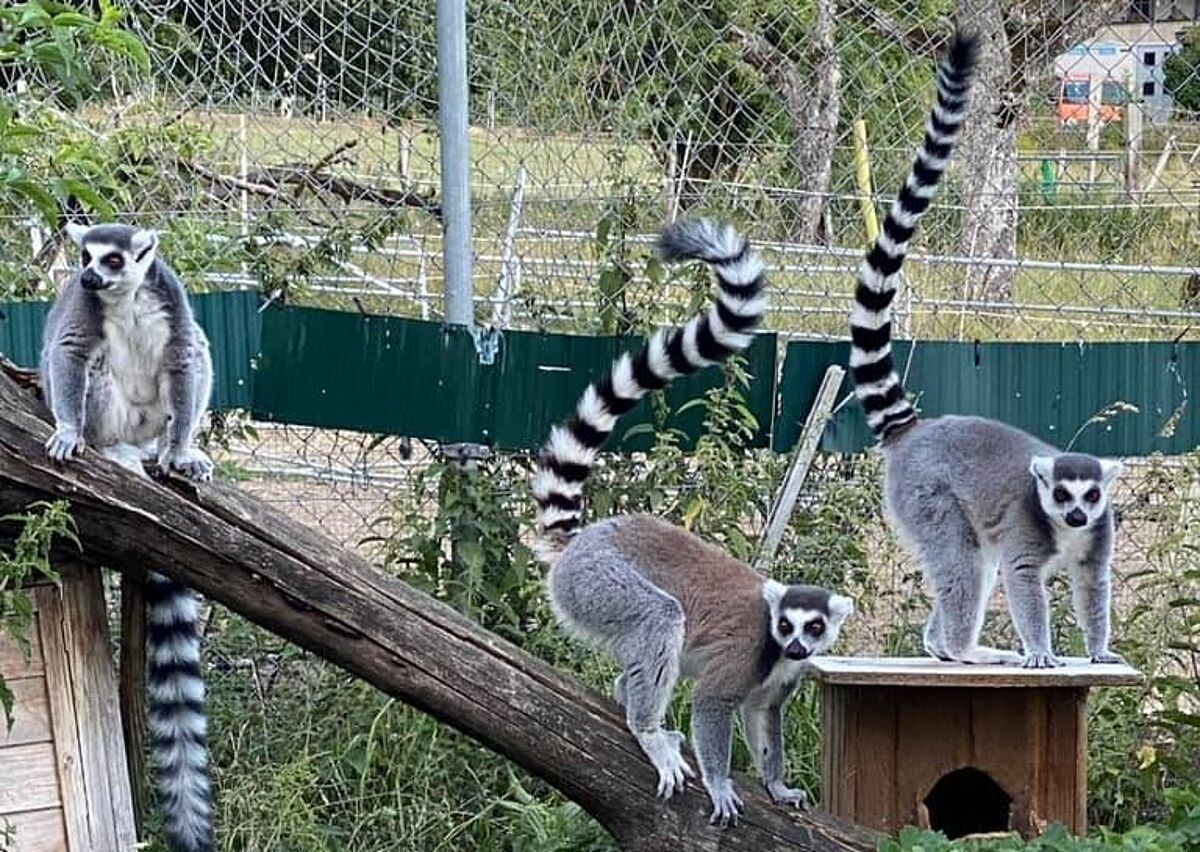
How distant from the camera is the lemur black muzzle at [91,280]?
441 cm

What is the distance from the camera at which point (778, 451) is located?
554cm

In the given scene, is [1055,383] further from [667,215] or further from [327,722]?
[327,722]

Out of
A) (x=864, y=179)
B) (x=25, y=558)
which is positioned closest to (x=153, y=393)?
(x=25, y=558)

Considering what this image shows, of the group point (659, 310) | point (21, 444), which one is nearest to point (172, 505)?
point (21, 444)

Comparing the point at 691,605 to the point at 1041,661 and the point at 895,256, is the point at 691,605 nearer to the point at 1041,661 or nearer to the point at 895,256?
the point at 1041,661

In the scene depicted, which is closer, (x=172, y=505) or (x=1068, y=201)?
(x=172, y=505)

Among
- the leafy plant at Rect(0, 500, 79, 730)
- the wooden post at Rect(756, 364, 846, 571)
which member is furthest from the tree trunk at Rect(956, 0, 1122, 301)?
the leafy plant at Rect(0, 500, 79, 730)

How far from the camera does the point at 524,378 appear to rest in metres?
5.38

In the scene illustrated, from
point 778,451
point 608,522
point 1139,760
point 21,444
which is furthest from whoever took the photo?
point 778,451

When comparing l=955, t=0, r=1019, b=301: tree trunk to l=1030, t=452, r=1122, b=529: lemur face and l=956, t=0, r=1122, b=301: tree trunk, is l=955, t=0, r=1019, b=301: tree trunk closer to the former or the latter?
l=956, t=0, r=1122, b=301: tree trunk

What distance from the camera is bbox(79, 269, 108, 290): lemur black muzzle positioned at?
14.5ft

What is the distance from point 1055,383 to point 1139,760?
1.21 m

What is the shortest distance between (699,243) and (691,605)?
0.93m

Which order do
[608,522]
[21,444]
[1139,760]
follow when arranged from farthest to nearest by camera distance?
1. [1139,760]
2. [608,522]
3. [21,444]
